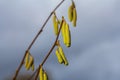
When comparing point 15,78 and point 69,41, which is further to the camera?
point 15,78

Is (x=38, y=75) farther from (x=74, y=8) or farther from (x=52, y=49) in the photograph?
(x=74, y=8)

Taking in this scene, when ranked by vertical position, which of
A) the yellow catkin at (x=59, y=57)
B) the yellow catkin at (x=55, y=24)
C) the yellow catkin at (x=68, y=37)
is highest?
the yellow catkin at (x=55, y=24)

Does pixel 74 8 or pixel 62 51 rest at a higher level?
pixel 74 8

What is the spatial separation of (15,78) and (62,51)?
0.20 metres

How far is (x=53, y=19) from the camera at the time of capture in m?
1.67

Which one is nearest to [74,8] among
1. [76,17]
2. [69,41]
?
[76,17]

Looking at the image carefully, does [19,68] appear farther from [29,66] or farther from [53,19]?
[53,19]

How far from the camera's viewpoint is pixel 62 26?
5.18 ft

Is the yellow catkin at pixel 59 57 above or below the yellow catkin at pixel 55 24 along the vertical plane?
below

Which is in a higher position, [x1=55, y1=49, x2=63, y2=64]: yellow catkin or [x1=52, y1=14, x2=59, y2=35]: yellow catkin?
[x1=52, y1=14, x2=59, y2=35]: yellow catkin

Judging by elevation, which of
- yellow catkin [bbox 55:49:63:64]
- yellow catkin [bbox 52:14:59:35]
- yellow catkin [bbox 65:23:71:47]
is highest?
yellow catkin [bbox 52:14:59:35]

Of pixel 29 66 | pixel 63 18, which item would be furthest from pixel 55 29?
pixel 29 66

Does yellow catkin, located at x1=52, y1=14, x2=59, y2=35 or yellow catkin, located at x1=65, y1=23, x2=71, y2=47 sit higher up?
yellow catkin, located at x1=52, y1=14, x2=59, y2=35

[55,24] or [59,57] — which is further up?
[55,24]
